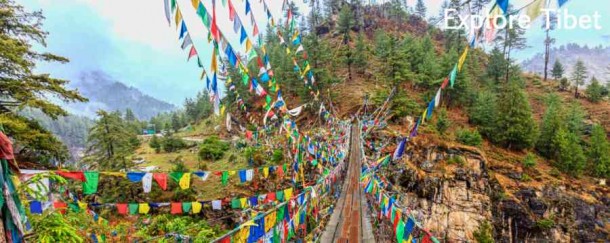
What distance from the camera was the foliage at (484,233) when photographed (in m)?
20.6

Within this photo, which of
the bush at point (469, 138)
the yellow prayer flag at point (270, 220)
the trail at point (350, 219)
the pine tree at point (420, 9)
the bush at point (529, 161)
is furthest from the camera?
the pine tree at point (420, 9)

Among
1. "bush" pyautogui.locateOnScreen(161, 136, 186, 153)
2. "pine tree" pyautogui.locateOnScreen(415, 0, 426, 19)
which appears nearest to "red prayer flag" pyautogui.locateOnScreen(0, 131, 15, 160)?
"bush" pyautogui.locateOnScreen(161, 136, 186, 153)

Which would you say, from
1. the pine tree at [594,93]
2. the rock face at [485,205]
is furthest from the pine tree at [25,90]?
the pine tree at [594,93]

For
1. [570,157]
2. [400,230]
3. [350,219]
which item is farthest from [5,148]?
[570,157]

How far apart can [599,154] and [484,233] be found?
14.5 metres

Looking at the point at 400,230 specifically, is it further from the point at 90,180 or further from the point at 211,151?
the point at 211,151

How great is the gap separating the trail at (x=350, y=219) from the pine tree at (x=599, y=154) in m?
22.6

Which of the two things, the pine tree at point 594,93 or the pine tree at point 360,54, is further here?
the pine tree at point 360,54

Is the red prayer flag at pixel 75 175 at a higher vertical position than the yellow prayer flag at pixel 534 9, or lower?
lower

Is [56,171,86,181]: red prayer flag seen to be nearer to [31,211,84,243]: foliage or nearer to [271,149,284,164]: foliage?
[31,211,84,243]: foliage

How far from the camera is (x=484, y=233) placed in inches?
822

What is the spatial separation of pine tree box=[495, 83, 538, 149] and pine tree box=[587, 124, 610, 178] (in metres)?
4.62

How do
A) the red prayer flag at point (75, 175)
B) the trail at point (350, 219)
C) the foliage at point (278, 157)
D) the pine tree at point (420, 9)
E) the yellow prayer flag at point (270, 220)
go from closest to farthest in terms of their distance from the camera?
the red prayer flag at point (75, 175)
the yellow prayer flag at point (270, 220)
the trail at point (350, 219)
the foliage at point (278, 157)
the pine tree at point (420, 9)

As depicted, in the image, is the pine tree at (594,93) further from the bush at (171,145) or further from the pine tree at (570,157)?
the bush at (171,145)
